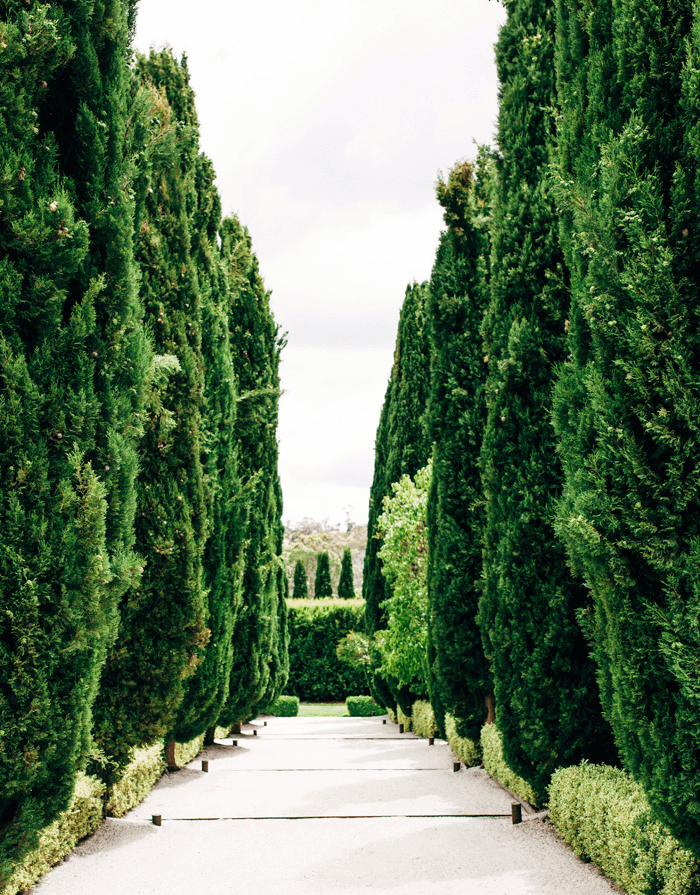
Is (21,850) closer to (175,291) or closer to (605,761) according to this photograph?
(605,761)

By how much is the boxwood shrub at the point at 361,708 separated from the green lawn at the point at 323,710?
0.34 metres

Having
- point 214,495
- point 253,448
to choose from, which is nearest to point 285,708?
point 253,448

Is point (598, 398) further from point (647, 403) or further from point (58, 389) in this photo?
point (58, 389)

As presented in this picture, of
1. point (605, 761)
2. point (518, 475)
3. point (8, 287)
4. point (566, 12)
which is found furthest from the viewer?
point (518, 475)

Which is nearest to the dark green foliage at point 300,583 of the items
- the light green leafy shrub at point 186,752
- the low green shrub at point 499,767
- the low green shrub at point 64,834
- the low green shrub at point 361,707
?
the low green shrub at point 361,707

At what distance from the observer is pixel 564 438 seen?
14.1ft

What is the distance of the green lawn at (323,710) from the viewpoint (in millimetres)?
21609

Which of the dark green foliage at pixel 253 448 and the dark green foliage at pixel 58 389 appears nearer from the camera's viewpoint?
the dark green foliage at pixel 58 389

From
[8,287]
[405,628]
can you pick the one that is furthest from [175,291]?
[405,628]

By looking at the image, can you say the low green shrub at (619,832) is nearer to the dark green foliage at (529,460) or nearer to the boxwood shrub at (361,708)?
the dark green foliage at (529,460)

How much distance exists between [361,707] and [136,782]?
14659 mm

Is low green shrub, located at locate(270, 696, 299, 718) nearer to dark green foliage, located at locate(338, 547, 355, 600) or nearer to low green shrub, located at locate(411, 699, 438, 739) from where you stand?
low green shrub, located at locate(411, 699, 438, 739)

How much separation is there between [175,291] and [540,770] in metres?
5.53

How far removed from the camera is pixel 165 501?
6.75 m
